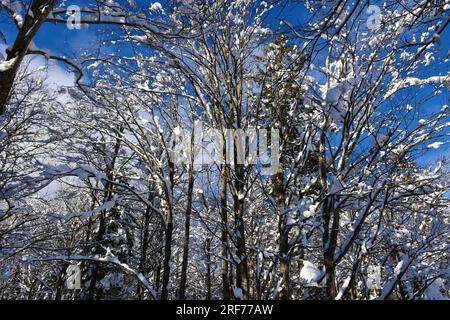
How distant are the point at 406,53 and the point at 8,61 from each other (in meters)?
5.86

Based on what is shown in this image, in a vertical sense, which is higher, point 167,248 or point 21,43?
point 21,43

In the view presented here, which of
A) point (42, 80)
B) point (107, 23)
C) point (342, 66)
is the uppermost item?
point (42, 80)

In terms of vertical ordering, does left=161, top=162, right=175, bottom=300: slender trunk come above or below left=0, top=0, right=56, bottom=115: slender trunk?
below

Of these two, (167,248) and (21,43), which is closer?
(21,43)

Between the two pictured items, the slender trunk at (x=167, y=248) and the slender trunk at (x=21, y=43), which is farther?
the slender trunk at (x=167, y=248)

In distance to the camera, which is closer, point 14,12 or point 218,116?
point 14,12

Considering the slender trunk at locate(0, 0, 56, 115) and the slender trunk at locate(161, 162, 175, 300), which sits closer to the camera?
the slender trunk at locate(0, 0, 56, 115)

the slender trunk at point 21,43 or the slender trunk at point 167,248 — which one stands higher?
the slender trunk at point 21,43

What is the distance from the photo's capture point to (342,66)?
18.1ft
